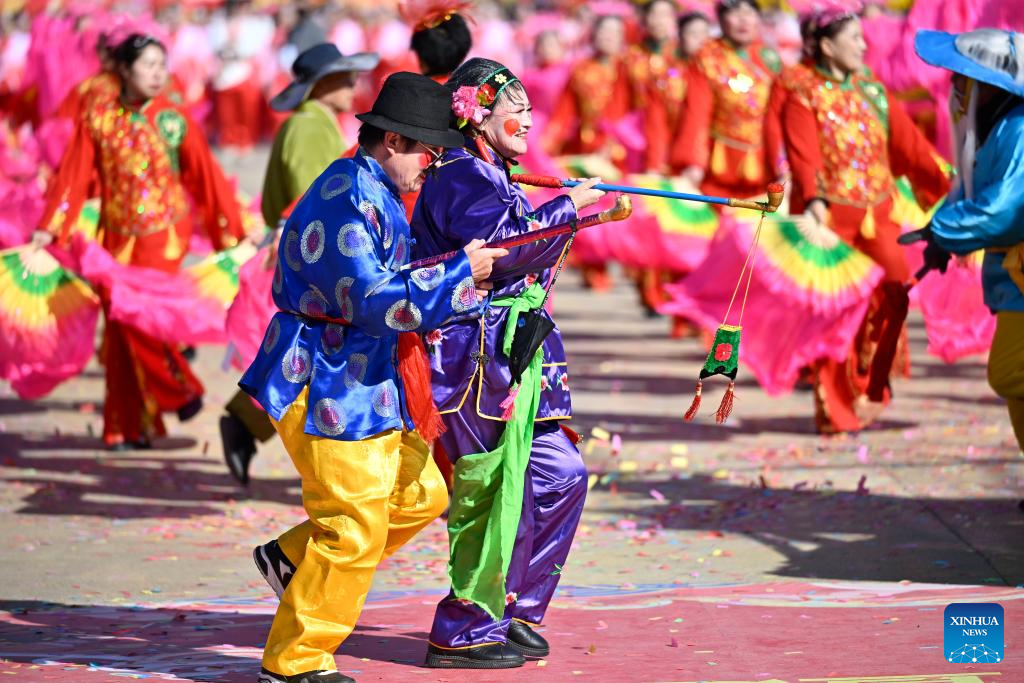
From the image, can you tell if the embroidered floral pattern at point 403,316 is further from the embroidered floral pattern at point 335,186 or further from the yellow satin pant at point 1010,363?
the yellow satin pant at point 1010,363

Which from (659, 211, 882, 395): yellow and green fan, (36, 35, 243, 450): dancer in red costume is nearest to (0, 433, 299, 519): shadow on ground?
(36, 35, 243, 450): dancer in red costume

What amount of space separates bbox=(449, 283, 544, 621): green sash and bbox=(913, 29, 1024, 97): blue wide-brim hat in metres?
1.85

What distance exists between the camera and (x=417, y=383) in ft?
14.0

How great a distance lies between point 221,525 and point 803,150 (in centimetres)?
315

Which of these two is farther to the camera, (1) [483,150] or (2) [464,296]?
(1) [483,150]

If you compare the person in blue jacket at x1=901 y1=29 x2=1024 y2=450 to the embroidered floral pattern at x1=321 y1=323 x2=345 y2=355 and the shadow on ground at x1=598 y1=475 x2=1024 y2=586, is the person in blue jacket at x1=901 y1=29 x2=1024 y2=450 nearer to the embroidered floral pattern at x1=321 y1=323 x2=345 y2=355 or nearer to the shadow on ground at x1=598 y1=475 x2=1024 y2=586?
the shadow on ground at x1=598 y1=475 x2=1024 y2=586

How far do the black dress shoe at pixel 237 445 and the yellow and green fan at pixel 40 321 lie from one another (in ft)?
2.81

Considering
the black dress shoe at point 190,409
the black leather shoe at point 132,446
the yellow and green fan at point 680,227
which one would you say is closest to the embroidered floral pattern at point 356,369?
the black dress shoe at point 190,409

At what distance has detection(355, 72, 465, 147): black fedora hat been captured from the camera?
13.8 ft

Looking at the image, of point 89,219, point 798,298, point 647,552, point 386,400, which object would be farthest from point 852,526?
point 89,219

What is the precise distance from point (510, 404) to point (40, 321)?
352 centimetres

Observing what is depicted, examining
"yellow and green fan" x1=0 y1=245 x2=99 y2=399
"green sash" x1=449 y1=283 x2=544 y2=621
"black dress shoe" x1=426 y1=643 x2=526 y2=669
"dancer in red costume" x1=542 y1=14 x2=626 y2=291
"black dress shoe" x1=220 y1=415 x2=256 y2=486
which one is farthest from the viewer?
"dancer in red costume" x1=542 y1=14 x2=626 y2=291

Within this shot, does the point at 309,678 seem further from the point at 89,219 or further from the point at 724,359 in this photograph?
the point at 89,219

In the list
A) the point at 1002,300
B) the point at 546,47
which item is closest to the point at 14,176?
the point at 546,47
